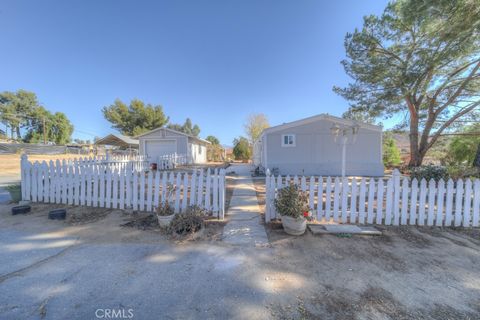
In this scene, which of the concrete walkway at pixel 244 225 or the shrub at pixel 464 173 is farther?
the shrub at pixel 464 173

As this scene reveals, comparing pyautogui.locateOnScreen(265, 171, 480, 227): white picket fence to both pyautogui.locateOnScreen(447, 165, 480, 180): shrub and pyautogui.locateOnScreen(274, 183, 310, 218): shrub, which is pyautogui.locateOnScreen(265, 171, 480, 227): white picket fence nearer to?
pyautogui.locateOnScreen(274, 183, 310, 218): shrub

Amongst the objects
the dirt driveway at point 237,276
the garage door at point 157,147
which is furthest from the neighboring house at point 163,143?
the dirt driveway at point 237,276

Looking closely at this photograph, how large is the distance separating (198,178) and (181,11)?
9332 mm

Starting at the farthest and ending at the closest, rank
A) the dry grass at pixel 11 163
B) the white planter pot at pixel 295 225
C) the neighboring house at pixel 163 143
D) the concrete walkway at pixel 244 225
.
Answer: the neighboring house at pixel 163 143
the dry grass at pixel 11 163
the white planter pot at pixel 295 225
the concrete walkway at pixel 244 225

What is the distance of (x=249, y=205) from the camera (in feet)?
16.6

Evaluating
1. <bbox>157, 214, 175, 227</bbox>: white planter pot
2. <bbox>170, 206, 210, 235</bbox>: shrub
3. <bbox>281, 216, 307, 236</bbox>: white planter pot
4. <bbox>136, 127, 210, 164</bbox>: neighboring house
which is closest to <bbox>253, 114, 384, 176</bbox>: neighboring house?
<bbox>281, 216, 307, 236</bbox>: white planter pot

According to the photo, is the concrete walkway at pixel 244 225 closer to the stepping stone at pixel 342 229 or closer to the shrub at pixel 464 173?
the stepping stone at pixel 342 229

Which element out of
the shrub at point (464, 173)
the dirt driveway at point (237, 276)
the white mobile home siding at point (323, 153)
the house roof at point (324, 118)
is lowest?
the dirt driveway at point (237, 276)

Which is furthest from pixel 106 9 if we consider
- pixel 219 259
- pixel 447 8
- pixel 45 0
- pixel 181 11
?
pixel 447 8

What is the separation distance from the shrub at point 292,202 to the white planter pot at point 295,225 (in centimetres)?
7

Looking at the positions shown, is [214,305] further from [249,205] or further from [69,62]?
[69,62]

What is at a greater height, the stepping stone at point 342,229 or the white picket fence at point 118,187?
the white picket fence at point 118,187

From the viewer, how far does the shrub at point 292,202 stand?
3256 millimetres

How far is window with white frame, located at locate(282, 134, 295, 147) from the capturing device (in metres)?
10.9
